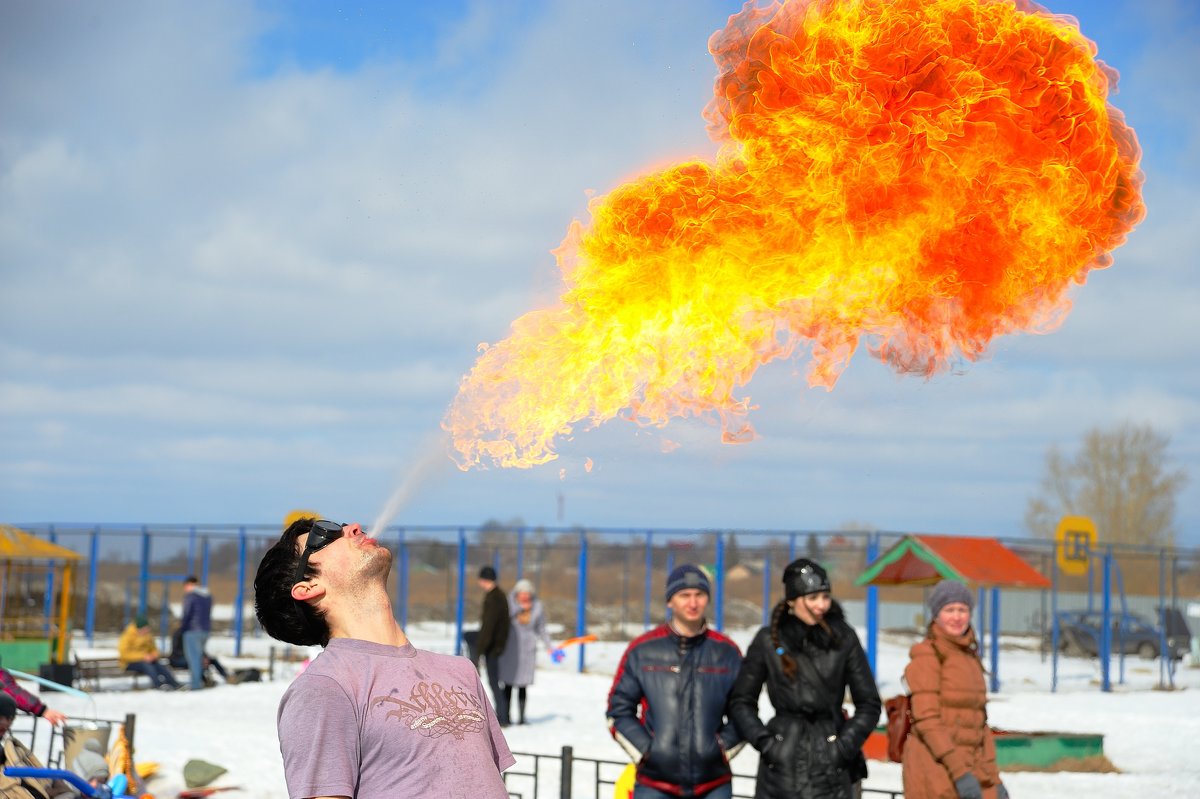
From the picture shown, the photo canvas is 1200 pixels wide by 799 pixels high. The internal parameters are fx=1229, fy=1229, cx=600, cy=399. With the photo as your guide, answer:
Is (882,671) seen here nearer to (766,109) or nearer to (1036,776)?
(1036,776)

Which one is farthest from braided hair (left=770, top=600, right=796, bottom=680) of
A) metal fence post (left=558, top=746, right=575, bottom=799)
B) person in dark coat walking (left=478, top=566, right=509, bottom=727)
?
person in dark coat walking (left=478, top=566, right=509, bottom=727)

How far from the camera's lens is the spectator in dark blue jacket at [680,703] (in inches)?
237

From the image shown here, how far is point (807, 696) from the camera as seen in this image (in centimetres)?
591

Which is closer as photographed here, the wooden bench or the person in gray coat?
the person in gray coat

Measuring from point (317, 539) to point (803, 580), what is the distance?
358 cm

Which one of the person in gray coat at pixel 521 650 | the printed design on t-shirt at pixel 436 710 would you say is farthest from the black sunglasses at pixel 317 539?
the person in gray coat at pixel 521 650

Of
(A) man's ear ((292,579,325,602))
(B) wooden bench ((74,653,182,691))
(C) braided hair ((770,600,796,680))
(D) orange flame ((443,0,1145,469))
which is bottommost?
(B) wooden bench ((74,653,182,691))

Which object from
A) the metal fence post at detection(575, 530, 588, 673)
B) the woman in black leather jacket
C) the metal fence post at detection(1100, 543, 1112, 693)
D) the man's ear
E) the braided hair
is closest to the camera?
the man's ear

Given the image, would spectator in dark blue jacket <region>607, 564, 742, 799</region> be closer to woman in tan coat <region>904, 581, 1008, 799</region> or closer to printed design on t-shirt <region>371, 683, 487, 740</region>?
woman in tan coat <region>904, 581, 1008, 799</region>

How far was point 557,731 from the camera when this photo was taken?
46.6 ft

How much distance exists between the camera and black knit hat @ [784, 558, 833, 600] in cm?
607

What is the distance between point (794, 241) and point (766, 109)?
724mm

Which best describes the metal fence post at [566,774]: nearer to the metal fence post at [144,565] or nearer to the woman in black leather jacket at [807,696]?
the woman in black leather jacket at [807,696]

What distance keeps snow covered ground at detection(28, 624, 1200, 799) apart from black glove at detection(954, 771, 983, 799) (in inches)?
174
